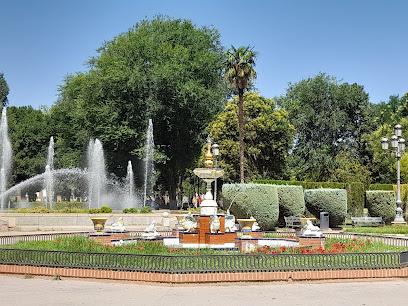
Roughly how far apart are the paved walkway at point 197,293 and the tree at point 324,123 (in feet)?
147

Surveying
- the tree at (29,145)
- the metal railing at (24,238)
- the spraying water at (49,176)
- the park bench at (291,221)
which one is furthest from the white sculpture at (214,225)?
the tree at (29,145)

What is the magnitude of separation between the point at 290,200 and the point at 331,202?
8.49ft

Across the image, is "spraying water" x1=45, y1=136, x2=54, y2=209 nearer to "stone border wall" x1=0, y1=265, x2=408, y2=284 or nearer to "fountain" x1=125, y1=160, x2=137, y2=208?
"fountain" x1=125, y1=160, x2=137, y2=208

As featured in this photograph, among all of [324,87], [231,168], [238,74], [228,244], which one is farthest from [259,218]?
[324,87]

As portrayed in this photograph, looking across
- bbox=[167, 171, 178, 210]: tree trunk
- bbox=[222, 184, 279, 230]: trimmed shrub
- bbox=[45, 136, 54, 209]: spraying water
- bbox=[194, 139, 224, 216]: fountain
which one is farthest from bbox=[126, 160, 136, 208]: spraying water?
bbox=[194, 139, 224, 216]: fountain

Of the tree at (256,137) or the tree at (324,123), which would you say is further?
the tree at (324,123)

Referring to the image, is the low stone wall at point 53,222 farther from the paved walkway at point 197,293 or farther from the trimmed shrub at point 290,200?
the paved walkway at point 197,293

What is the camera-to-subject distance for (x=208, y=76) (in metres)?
50.0

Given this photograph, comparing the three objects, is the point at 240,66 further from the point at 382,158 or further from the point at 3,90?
the point at 3,90

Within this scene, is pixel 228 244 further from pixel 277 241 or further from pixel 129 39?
pixel 129 39

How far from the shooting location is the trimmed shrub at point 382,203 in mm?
32688

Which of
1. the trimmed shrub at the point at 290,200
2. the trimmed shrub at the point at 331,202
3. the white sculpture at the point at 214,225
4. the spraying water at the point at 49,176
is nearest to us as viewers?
the white sculpture at the point at 214,225

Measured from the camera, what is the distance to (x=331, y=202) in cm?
3033

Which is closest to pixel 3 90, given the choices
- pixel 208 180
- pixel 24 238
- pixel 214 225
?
pixel 24 238
